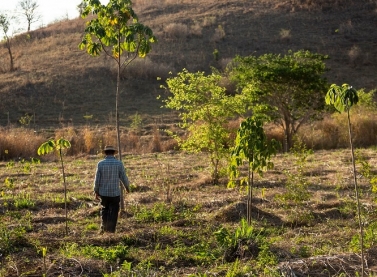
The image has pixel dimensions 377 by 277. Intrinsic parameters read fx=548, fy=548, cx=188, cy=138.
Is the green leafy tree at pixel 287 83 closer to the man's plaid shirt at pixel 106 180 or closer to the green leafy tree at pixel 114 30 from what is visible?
the green leafy tree at pixel 114 30

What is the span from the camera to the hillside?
31.8 m

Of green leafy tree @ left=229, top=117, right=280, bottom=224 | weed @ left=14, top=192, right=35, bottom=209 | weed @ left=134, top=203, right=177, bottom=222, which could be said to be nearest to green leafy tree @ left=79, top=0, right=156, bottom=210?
weed @ left=134, top=203, right=177, bottom=222

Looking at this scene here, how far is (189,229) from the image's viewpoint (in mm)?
8672

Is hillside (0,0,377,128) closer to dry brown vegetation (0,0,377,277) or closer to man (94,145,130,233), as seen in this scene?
dry brown vegetation (0,0,377,277)

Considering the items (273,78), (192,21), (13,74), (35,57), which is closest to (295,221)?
(273,78)

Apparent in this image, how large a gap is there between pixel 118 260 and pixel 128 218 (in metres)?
2.95

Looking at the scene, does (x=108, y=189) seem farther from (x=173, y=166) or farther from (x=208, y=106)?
(x=173, y=166)

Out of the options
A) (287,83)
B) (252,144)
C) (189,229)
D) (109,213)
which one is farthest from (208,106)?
(287,83)

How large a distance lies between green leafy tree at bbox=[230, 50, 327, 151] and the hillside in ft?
17.6

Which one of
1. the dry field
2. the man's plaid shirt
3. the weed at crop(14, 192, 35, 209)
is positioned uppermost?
the man's plaid shirt

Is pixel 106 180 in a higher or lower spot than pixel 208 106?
lower

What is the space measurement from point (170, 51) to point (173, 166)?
2474 cm

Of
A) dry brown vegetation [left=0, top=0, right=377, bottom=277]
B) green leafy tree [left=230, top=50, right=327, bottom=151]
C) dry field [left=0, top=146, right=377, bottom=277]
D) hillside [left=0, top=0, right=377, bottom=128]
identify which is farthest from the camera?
hillside [left=0, top=0, right=377, bottom=128]

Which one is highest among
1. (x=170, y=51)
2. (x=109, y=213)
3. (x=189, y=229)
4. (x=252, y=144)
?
(x=170, y=51)
